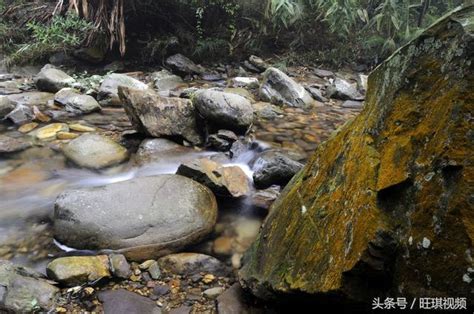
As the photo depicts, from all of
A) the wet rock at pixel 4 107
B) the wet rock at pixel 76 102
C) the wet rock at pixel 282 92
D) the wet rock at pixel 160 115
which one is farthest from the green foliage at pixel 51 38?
the wet rock at pixel 282 92

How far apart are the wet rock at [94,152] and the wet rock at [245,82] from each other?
3231 millimetres

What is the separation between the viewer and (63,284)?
239 cm

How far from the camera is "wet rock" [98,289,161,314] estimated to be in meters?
2.25

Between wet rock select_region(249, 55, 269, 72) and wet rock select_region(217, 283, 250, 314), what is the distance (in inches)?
244

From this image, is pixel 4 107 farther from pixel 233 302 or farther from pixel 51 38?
pixel 233 302

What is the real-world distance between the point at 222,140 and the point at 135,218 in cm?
197

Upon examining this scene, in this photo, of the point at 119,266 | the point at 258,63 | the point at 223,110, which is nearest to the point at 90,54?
the point at 258,63

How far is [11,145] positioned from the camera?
4.42m

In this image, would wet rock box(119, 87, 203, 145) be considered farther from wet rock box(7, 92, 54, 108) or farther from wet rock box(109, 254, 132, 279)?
wet rock box(109, 254, 132, 279)

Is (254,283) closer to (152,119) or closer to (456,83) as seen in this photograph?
(456,83)

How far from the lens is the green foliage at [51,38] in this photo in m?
7.07

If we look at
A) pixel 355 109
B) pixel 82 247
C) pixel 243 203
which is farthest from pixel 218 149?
pixel 355 109

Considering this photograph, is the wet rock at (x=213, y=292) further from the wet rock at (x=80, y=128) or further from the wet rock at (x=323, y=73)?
the wet rock at (x=323, y=73)

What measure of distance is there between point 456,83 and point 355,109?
5.15m
